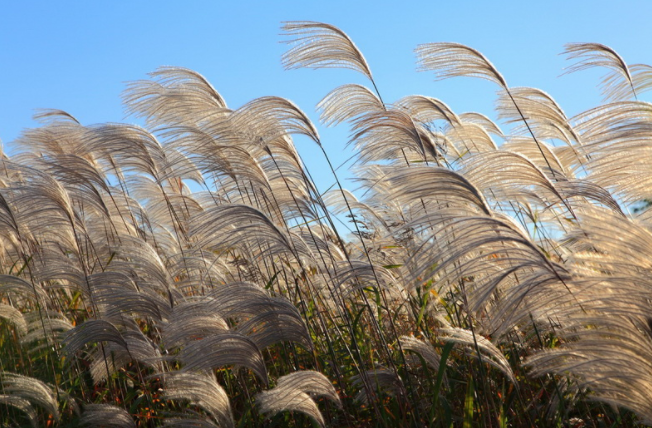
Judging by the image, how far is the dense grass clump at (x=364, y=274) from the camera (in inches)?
85.0

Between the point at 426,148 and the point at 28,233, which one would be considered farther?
the point at 28,233

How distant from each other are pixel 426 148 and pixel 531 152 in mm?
922

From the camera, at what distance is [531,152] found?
13.2ft

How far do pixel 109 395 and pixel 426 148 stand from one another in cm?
255

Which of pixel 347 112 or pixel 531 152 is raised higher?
pixel 347 112

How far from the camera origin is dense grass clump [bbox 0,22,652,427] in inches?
85.0

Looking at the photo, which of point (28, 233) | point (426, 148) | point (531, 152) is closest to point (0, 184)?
point (28, 233)

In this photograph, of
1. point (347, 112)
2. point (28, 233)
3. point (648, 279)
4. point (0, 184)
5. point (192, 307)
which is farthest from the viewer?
point (0, 184)

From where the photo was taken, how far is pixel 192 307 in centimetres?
329

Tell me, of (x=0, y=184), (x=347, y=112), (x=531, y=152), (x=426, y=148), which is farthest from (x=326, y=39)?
(x=0, y=184)

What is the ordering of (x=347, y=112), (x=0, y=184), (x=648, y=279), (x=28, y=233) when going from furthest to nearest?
(x=0, y=184), (x=28, y=233), (x=347, y=112), (x=648, y=279)

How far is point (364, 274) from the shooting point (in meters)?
3.17

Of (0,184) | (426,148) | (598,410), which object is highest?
(0,184)

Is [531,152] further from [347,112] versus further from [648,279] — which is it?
[648,279]
